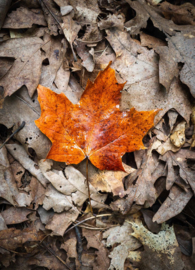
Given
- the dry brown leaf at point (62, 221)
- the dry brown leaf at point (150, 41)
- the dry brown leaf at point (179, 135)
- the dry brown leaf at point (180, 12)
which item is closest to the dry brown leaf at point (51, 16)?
the dry brown leaf at point (150, 41)

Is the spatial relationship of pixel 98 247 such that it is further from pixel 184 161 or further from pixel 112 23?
pixel 112 23

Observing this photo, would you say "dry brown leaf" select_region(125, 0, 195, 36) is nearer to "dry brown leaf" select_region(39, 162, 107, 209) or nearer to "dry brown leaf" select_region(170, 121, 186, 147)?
"dry brown leaf" select_region(170, 121, 186, 147)

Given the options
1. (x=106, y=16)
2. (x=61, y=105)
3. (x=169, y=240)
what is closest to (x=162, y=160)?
(x=169, y=240)

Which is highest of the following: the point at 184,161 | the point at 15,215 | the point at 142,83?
the point at 142,83

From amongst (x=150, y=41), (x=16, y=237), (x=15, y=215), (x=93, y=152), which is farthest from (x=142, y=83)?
(x=16, y=237)

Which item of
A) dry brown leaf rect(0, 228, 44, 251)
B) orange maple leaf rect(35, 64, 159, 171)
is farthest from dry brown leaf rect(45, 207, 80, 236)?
orange maple leaf rect(35, 64, 159, 171)

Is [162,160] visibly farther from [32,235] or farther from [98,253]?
[32,235]

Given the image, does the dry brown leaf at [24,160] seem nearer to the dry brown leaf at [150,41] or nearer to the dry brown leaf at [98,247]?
the dry brown leaf at [98,247]
